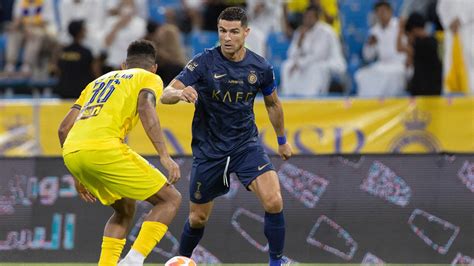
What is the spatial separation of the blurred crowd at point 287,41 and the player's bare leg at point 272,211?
648cm

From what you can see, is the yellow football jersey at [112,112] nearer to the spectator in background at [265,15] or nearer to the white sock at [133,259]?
the white sock at [133,259]

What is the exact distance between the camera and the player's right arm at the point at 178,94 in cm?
928

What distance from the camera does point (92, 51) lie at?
1792 cm

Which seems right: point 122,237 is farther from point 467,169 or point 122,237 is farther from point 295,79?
point 295,79

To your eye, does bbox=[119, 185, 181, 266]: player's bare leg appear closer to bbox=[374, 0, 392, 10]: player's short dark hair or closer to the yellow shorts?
the yellow shorts

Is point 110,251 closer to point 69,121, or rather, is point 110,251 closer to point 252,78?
point 69,121

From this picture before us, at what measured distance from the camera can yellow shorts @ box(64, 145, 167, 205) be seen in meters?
9.47

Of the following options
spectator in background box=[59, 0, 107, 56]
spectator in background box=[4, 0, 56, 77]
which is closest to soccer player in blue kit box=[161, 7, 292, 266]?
spectator in background box=[59, 0, 107, 56]

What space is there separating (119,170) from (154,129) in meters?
0.50

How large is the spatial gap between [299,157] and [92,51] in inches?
250

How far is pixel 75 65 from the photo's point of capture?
1734 centimetres

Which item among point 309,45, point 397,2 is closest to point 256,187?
point 309,45

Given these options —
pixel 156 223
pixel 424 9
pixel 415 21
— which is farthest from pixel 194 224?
pixel 424 9

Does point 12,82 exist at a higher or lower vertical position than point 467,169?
lower
